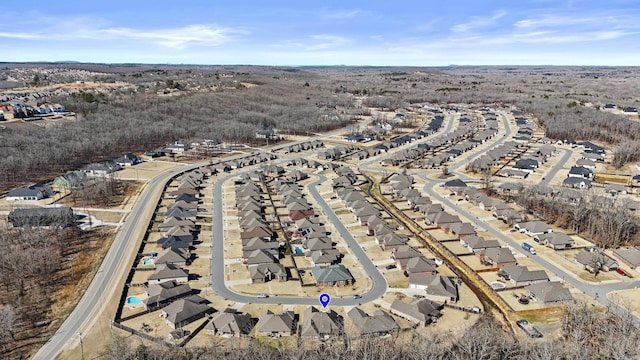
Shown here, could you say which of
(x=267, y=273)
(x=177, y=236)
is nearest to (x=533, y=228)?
(x=267, y=273)

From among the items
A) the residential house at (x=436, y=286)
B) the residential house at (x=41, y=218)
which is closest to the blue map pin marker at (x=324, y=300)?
the residential house at (x=436, y=286)

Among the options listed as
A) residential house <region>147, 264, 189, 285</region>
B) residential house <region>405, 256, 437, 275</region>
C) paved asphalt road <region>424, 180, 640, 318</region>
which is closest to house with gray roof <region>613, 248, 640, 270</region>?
paved asphalt road <region>424, 180, 640, 318</region>

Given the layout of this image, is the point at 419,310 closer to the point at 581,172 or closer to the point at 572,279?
the point at 572,279

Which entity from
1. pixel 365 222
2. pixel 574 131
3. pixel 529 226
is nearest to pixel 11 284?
pixel 365 222

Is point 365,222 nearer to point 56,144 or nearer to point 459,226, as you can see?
point 459,226

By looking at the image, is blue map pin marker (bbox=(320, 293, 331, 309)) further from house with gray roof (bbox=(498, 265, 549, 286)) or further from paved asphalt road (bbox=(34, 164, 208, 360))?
paved asphalt road (bbox=(34, 164, 208, 360))

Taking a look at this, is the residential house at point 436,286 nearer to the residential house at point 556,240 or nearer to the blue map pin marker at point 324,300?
the blue map pin marker at point 324,300
